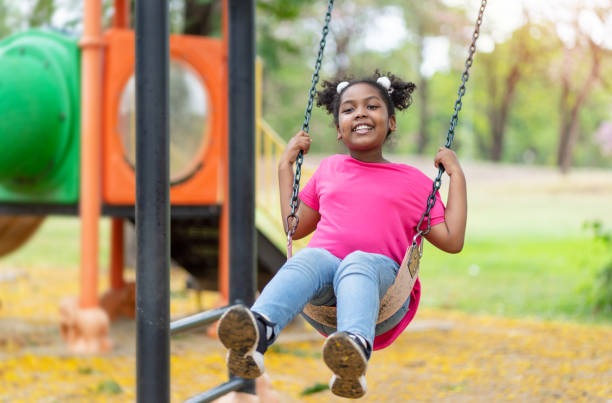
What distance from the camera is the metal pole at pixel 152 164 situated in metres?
3.16

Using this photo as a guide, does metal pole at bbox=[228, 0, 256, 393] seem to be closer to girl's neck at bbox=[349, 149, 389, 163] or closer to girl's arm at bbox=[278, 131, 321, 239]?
girl's arm at bbox=[278, 131, 321, 239]

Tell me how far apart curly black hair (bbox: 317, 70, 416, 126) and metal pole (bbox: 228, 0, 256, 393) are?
4.04 feet

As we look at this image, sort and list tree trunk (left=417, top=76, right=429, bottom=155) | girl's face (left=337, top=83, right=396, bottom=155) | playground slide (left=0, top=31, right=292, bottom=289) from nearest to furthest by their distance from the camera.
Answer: girl's face (left=337, top=83, right=396, bottom=155)
playground slide (left=0, top=31, right=292, bottom=289)
tree trunk (left=417, top=76, right=429, bottom=155)

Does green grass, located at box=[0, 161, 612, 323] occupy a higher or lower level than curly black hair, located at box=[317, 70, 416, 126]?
lower

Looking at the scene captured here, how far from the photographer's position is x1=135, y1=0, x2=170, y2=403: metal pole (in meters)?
3.16

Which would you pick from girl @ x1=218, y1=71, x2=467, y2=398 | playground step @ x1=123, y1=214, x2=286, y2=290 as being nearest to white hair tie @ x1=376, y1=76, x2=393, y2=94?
girl @ x1=218, y1=71, x2=467, y2=398

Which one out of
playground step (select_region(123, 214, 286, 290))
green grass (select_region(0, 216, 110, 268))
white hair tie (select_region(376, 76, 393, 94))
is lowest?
green grass (select_region(0, 216, 110, 268))

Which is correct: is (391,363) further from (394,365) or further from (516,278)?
(516,278)

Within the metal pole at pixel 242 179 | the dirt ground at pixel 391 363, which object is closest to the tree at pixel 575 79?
the dirt ground at pixel 391 363

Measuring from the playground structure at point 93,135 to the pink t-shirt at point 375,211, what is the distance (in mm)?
3125

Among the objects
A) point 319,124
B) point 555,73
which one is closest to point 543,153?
point 555,73

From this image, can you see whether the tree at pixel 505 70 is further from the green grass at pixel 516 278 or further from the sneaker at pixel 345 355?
the sneaker at pixel 345 355

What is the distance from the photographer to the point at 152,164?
10.3ft

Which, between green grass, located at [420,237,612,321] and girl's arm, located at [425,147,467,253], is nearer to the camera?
girl's arm, located at [425,147,467,253]
